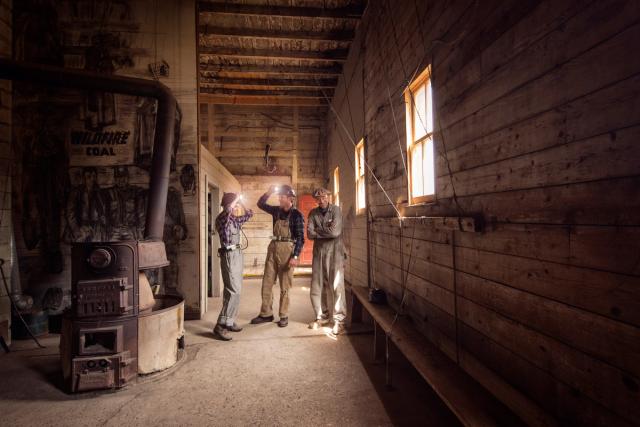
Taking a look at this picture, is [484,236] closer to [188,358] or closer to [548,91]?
[548,91]

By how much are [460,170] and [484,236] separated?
555mm

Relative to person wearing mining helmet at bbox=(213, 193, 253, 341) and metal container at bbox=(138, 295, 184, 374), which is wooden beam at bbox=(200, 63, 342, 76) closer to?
person wearing mining helmet at bbox=(213, 193, 253, 341)

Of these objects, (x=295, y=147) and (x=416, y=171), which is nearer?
(x=416, y=171)

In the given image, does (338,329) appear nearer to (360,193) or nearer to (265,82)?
(360,193)

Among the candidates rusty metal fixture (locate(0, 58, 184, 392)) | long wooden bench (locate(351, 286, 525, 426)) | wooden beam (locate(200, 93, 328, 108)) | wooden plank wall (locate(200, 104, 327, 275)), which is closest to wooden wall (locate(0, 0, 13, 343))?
rusty metal fixture (locate(0, 58, 184, 392))

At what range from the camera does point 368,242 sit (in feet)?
16.9

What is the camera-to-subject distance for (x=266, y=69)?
7.36 meters

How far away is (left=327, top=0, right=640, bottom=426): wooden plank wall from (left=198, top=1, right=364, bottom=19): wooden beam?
3038 mm

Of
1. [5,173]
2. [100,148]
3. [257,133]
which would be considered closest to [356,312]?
[100,148]

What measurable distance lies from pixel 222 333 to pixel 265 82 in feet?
20.5

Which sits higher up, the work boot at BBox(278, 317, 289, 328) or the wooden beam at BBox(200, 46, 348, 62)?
the wooden beam at BBox(200, 46, 348, 62)

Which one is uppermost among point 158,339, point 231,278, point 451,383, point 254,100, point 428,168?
point 254,100

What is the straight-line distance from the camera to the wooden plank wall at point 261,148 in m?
9.84

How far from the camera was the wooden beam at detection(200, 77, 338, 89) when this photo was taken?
7.80 m
